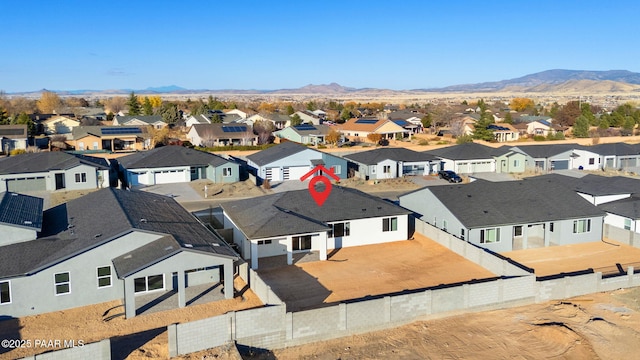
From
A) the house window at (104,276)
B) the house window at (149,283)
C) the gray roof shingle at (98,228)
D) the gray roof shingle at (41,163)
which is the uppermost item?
the gray roof shingle at (41,163)

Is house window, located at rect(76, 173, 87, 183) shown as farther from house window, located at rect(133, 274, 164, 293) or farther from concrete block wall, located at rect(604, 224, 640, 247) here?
concrete block wall, located at rect(604, 224, 640, 247)

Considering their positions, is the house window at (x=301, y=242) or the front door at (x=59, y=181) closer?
the house window at (x=301, y=242)

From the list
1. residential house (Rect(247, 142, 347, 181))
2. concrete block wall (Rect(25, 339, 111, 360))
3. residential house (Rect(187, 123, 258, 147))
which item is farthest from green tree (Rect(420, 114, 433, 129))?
concrete block wall (Rect(25, 339, 111, 360))

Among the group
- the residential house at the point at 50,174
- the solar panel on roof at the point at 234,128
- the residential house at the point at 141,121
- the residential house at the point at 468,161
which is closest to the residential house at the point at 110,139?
the solar panel on roof at the point at 234,128

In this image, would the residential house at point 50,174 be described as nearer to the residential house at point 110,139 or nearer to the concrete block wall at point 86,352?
the residential house at point 110,139

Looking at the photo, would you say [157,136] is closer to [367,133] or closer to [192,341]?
[367,133]

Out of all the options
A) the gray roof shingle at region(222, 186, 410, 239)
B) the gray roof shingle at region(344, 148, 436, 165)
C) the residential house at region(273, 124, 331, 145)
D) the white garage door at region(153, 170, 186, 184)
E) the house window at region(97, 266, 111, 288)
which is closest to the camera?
the house window at region(97, 266, 111, 288)

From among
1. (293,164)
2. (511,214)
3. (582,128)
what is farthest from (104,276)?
(582,128)
